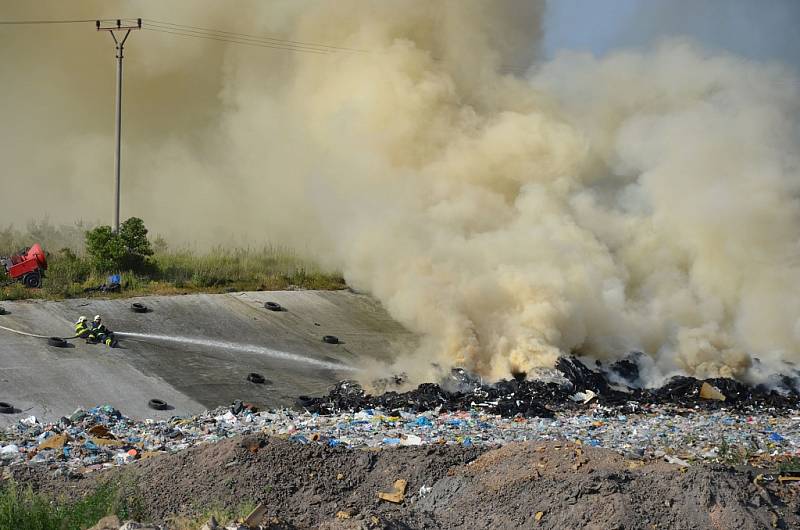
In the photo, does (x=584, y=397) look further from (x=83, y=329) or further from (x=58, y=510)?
(x=58, y=510)

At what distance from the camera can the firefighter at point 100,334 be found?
19.9 meters

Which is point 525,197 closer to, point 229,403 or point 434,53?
point 434,53

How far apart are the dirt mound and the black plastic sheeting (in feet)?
18.9

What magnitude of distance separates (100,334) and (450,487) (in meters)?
11.0

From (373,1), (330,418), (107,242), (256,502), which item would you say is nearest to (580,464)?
(256,502)

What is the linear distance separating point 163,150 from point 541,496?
24.5m

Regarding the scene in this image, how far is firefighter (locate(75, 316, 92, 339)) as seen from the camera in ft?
65.5

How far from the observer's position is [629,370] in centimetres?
2264

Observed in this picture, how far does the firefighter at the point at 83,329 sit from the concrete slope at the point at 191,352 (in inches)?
7.1

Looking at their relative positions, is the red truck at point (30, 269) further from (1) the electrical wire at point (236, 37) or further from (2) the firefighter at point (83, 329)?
(1) the electrical wire at point (236, 37)

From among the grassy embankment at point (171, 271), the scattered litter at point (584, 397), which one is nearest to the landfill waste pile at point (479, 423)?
the scattered litter at point (584, 397)

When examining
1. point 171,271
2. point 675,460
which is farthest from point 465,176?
point 675,460

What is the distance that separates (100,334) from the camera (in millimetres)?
19984

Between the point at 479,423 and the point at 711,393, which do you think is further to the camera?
the point at 711,393
